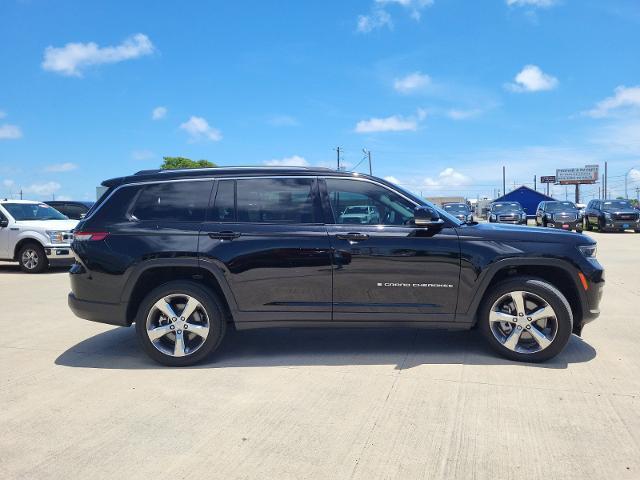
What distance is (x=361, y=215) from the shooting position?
15.1 ft

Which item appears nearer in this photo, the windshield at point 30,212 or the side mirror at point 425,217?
the side mirror at point 425,217

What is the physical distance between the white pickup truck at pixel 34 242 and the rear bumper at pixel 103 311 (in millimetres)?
7546

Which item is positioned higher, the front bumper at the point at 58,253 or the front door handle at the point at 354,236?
the front door handle at the point at 354,236

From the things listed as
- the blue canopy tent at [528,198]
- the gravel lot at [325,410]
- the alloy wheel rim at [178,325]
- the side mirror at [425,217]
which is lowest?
the gravel lot at [325,410]

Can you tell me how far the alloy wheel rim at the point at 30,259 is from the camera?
1152cm

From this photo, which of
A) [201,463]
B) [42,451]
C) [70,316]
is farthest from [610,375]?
[70,316]

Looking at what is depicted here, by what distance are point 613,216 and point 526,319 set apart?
941 inches

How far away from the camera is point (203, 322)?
178 inches

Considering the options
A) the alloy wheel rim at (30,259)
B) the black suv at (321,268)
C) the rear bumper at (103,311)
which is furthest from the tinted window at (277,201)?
the alloy wheel rim at (30,259)

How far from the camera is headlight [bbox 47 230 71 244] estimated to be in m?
11.4

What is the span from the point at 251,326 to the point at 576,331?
3013 millimetres

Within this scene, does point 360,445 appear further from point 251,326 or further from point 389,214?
point 389,214

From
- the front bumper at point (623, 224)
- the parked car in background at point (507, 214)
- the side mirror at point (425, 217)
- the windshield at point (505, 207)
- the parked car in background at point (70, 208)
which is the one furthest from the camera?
the windshield at point (505, 207)

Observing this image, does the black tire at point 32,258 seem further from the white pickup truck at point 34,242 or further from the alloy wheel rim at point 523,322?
the alloy wheel rim at point 523,322
